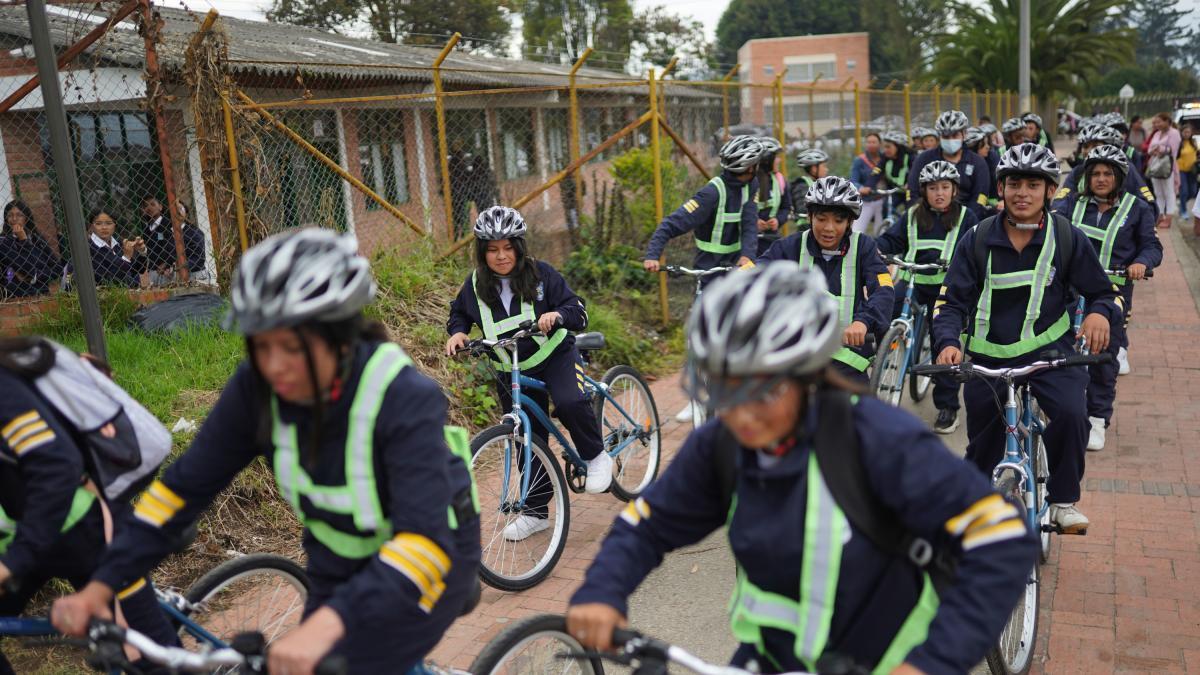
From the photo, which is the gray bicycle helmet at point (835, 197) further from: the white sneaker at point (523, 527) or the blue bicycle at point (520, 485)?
the white sneaker at point (523, 527)

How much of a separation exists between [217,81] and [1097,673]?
6886mm

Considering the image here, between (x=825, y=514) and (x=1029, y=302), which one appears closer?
(x=825, y=514)

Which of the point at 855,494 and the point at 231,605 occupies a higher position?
the point at 855,494

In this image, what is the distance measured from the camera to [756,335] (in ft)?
7.56

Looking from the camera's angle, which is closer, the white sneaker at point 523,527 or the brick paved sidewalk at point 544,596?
the brick paved sidewalk at point 544,596

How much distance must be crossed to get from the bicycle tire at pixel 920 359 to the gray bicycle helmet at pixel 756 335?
6.46 meters

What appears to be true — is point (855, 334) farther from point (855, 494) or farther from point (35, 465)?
point (35, 465)

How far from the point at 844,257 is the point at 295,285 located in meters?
4.15

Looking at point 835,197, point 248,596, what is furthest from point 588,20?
point 248,596

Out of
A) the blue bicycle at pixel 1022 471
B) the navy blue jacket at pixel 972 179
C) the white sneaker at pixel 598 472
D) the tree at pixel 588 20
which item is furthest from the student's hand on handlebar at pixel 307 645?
the tree at pixel 588 20

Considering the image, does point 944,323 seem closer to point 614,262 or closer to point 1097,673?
point 1097,673

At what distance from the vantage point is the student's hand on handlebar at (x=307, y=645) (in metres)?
2.38

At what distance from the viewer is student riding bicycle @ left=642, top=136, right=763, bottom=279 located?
8023 mm

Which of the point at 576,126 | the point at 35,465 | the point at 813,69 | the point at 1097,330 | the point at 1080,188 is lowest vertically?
the point at 1097,330
